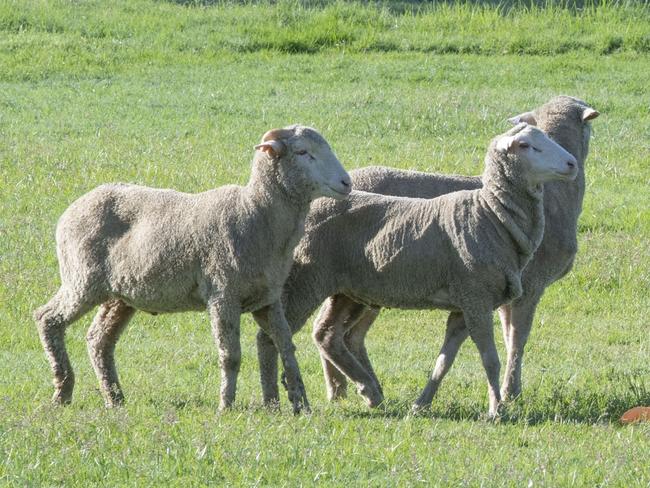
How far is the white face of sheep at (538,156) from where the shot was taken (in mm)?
8828

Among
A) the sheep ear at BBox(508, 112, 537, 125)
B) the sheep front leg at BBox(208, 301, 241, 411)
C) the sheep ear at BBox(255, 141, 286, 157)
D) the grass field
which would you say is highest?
the sheep ear at BBox(255, 141, 286, 157)

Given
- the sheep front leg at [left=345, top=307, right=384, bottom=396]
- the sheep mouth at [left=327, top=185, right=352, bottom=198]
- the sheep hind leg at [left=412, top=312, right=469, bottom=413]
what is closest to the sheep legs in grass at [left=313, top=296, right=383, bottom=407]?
the sheep front leg at [left=345, top=307, right=384, bottom=396]

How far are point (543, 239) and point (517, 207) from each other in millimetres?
887

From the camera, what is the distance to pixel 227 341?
8.55m

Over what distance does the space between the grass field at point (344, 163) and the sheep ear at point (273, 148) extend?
1.57 metres

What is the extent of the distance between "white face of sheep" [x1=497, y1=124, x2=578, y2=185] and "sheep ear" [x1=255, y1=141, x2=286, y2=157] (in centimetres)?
143

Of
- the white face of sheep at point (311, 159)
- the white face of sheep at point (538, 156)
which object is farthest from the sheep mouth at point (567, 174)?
the white face of sheep at point (311, 159)

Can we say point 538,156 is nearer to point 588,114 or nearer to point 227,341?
point 588,114

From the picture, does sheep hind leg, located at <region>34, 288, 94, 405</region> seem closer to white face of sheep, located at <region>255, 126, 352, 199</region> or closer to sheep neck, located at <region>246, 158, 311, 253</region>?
sheep neck, located at <region>246, 158, 311, 253</region>

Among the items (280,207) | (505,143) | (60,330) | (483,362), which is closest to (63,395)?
(60,330)

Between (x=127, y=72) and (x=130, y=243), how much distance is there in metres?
12.9

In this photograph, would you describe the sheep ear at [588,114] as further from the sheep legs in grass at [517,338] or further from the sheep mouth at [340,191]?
the sheep mouth at [340,191]

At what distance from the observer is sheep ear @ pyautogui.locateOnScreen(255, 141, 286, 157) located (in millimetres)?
8500

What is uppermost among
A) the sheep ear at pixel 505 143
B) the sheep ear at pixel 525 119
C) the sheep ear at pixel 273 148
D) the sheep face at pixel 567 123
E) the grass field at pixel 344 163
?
the sheep ear at pixel 273 148
